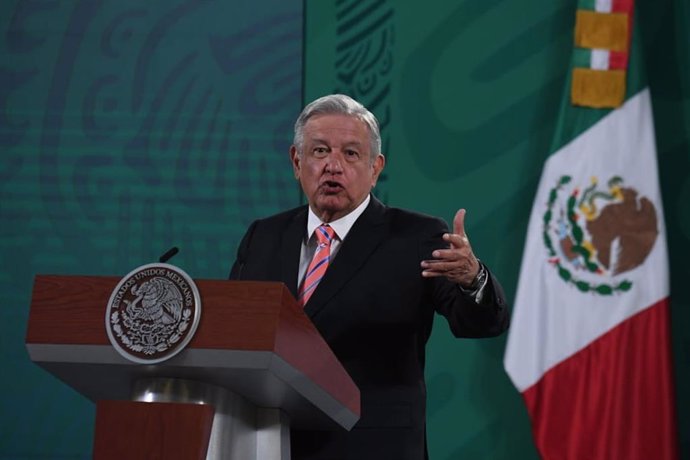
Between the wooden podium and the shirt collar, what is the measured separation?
2.24 ft

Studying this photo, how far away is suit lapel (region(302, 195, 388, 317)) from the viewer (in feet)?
6.72

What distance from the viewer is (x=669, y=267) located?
14.4 ft

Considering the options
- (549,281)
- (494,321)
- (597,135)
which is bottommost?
(494,321)

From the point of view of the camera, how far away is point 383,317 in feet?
6.80

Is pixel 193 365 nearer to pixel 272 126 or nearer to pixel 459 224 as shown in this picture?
pixel 459 224

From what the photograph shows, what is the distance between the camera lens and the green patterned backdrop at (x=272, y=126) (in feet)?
14.4

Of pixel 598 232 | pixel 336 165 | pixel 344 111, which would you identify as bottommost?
pixel 336 165

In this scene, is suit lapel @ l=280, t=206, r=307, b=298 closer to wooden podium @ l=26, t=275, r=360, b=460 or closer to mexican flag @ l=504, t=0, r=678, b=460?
wooden podium @ l=26, t=275, r=360, b=460

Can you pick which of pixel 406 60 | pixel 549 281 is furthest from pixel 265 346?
pixel 406 60

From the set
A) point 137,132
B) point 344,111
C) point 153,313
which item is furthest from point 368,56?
point 153,313

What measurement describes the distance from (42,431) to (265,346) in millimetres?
3200

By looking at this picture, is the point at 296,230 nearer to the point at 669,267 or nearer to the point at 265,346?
the point at 265,346

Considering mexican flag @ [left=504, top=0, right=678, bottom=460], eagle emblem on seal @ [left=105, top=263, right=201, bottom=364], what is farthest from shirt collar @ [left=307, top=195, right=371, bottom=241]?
mexican flag @ [left=504, top=0, right=678, bottom=460]

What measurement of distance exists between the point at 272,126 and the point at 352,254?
2.47m
